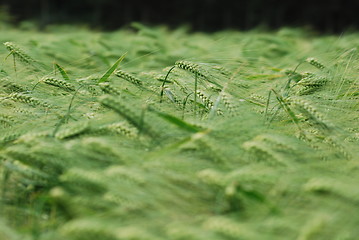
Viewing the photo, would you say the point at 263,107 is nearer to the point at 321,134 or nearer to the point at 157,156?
the point at 321,134

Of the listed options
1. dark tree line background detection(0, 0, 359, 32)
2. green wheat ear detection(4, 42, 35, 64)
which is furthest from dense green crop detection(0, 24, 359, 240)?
dark tree line background detection(0, 0, 359, 32)

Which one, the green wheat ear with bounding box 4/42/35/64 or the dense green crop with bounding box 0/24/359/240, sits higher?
the green wheat ear with bounding box 4/42/35/64

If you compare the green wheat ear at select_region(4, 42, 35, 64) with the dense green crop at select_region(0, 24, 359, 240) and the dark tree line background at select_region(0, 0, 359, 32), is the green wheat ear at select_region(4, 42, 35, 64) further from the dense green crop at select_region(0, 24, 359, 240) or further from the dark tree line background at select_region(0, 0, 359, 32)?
the dark tree line background at select_region(0, 0, 359, 32)

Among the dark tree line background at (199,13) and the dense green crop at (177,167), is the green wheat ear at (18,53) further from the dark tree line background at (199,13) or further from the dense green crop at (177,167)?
the dark tree line background at (199,13)

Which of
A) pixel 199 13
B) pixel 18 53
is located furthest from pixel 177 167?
pixel 199 13

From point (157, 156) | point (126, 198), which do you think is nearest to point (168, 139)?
point (157, 156)

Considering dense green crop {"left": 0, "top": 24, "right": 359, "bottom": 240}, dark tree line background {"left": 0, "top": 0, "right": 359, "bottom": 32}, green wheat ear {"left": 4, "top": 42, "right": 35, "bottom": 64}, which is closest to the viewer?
dense green crop {"left": 0, "top": 24, "right": 359, "bottom": 240}

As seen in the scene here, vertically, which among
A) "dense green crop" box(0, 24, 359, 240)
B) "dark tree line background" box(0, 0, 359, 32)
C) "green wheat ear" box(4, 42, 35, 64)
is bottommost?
"dark tree line background" box(0, 0, 359, 32)

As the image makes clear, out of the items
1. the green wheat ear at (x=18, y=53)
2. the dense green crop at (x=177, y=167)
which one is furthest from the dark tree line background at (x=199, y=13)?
the dense green crop at (x=177, y=167)
